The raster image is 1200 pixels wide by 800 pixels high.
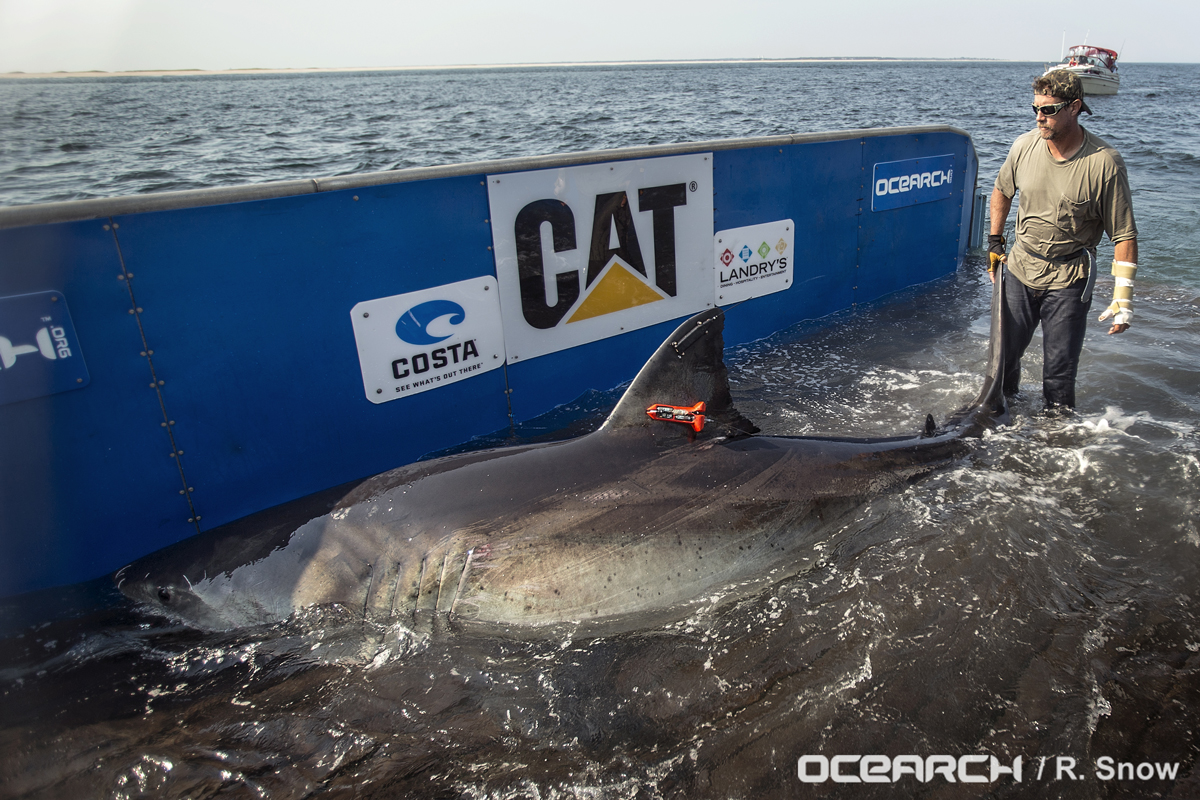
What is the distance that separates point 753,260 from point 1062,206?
271 centimetres

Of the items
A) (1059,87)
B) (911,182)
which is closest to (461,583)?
(1059,87)

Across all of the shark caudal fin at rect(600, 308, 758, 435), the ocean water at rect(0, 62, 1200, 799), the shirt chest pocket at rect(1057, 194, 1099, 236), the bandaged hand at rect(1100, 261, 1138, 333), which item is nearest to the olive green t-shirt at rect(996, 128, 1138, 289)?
the shirt chest pocket at rect(1057, 194, 1099, 236)

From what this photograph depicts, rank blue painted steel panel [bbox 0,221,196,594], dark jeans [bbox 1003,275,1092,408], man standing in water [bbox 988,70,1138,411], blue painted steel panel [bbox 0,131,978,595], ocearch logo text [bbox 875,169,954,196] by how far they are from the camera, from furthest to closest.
Answer: ocearch logo text [bbox 875,169,954,196]
dark jeans [bbox 1003,275,1092,408]
man standing in water [bbox 988,70,1138,411]
blue painted steel panel [bbox 0,131,978,595]
blue painted steel panel [bbox 0,221,196,594]

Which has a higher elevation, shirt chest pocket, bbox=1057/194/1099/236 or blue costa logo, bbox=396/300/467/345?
shirt chest pocket, bbox=1057/194/1099/236

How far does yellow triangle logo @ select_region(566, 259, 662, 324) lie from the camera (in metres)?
5.71

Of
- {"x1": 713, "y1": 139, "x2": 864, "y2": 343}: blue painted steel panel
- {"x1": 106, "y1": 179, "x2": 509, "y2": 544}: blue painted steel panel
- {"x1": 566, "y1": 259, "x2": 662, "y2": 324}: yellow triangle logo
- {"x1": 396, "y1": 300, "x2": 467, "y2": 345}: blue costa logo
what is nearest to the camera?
{"x1": 106, "y1": 179, "x2": 509, "y2": 544}: blue painted steel panel

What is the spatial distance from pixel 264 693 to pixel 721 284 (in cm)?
502

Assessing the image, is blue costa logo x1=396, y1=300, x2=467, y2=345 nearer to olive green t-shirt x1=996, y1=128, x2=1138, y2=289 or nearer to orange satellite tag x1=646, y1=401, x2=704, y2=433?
orange satellite tag x1=646, y1=401, x2=704, y2=433

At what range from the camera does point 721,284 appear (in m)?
6.65

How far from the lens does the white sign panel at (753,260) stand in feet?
21.7

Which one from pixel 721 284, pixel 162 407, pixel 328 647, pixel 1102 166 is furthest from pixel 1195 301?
pixel 162 407

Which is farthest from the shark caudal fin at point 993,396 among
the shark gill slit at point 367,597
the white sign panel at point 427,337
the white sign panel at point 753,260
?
the shark gill slit at point 367,597

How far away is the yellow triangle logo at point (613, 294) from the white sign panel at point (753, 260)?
0.95 meters

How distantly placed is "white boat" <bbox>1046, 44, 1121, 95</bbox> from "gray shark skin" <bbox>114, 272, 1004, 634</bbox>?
76032 mm
